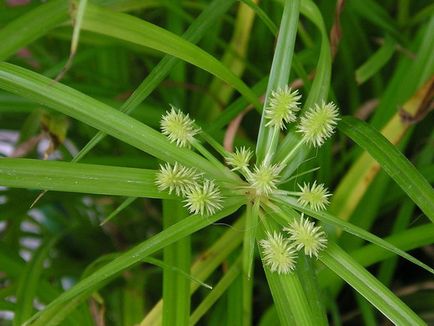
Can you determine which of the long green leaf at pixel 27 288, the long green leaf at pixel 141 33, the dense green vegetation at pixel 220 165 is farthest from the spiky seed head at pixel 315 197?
the long green leaf at pixel 27 288

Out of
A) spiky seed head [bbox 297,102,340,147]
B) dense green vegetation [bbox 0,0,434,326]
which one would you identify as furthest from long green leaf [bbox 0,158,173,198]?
spiky seed head [bbox 297,102,340,147]

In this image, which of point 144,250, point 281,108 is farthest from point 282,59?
point 144,250

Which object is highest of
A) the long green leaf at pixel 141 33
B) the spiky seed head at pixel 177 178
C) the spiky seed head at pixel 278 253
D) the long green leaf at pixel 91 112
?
the long green leaf at pixel 141 33

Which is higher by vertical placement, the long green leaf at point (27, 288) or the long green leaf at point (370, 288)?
the long green leaf at point (27, 288)

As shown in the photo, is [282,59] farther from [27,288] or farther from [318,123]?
[27,288]

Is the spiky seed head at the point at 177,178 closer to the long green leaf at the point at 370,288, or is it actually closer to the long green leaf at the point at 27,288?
the long green leaf at the point at 370,288

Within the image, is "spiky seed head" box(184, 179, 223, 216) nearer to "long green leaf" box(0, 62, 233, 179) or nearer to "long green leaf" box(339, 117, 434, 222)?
"long green leaf" box(0, 62, 233, 179)

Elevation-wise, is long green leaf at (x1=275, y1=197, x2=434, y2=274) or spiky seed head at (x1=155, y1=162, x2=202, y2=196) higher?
spiky seed head at (x1=155, y1=162, x2=202, y2=196)
